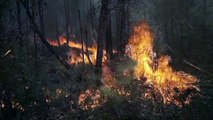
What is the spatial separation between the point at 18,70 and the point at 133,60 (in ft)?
22.7

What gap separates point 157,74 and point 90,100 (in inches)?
138

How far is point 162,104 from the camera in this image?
11086mm

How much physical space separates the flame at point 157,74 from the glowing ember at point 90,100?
7.15 feet

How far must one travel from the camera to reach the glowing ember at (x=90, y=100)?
35.7 feet

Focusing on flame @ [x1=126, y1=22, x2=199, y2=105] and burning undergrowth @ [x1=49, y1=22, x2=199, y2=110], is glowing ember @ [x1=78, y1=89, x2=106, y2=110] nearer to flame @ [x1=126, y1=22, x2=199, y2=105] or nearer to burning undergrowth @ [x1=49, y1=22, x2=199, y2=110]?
burning undergrowth @ [x1=49, y1=22, x2=199, y2=110]

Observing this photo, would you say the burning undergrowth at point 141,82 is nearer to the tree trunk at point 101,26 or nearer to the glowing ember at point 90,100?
the glowing ember at point 90,100

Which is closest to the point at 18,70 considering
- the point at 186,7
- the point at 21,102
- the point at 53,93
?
the point at 21,102

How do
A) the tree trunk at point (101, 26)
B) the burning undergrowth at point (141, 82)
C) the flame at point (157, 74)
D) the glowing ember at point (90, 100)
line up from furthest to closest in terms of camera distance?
the tree trunk at point (101, 26) < the flame at point (157, 74) < the burning undergrowth at point (141, 82) < the glowing ember at point (90, 100)

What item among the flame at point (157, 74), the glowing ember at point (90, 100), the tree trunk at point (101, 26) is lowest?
the glowing ember at point (90, 100)

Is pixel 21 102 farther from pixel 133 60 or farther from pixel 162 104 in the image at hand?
pixel 133 60

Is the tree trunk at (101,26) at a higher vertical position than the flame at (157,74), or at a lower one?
higher

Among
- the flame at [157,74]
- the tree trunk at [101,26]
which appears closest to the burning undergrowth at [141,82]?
the flame at [157,74]

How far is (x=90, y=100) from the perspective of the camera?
11.3m

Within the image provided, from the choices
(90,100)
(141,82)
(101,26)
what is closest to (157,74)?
(141,82)
